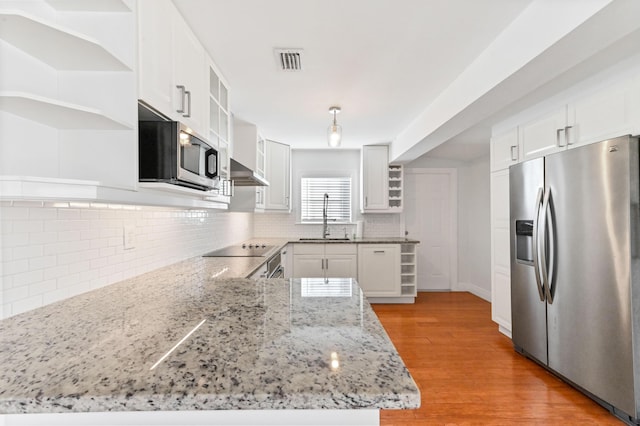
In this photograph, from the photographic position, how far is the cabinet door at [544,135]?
246cm

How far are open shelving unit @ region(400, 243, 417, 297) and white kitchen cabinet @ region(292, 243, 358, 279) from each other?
0.71 metres

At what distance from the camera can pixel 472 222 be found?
17.3 ft

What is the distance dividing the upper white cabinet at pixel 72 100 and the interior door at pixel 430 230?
4.72 m

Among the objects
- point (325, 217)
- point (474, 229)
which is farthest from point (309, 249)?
point (474, 229)

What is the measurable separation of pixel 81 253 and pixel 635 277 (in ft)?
9.31

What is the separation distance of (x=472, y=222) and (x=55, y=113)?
5.36 metres

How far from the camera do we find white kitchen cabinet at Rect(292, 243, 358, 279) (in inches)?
177

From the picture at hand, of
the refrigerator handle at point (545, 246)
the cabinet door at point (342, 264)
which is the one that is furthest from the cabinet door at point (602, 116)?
the cabinet door at point (342, 264)

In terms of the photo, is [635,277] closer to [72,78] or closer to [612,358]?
[612,358]

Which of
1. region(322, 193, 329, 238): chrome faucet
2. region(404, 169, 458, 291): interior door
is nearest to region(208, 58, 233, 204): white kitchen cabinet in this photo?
region(322, 193, 329, 238): chrome faucet

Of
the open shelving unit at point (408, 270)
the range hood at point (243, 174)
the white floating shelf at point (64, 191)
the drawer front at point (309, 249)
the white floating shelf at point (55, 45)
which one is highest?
the white floating shelf at point (55, 45)

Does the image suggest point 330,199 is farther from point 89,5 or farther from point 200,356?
point 200,356

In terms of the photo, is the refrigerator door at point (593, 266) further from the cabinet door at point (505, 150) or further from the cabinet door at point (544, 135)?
the cabinet door at point (505, 150)

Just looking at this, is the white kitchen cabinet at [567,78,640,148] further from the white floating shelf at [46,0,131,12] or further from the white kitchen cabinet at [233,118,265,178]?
the white kitchen cabinet at [233,118,265,178]
